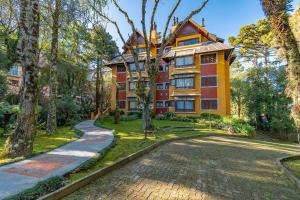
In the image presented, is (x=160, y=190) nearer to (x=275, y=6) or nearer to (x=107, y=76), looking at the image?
(x=275, y=6)

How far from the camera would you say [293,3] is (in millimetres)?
5352

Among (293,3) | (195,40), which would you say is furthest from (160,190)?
(195,40)

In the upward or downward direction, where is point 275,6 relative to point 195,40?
downward

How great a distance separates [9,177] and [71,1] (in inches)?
348

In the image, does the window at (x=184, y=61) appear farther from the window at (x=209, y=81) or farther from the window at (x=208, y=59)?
the window at (x=209, y=81)

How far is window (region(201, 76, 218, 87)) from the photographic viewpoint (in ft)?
95.1

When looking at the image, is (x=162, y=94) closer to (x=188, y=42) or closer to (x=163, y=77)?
(x=163, y=77)

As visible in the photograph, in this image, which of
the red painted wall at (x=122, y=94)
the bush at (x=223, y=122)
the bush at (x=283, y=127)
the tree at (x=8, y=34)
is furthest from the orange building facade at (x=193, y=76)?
the tree at (x=8, y=34)

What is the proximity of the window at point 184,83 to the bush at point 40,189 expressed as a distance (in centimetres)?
2697

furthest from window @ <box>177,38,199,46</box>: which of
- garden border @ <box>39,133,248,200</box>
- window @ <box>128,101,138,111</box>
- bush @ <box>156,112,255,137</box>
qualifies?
garden border @ <box>39,133,248,200</box>

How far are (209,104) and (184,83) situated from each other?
A: 4934 mm

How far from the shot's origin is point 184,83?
31.0 m

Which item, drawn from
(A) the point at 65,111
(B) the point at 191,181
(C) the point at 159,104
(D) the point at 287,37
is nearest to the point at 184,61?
(C) the point at 159,104

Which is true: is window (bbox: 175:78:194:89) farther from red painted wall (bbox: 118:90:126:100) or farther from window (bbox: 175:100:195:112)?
red painted wall (bbox: 118:90:126:100)
